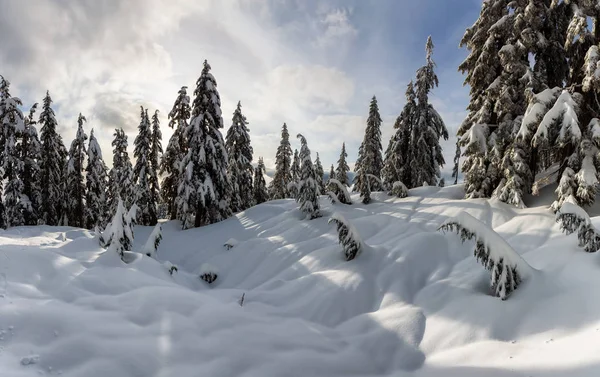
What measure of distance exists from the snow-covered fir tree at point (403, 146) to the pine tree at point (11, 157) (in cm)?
2932

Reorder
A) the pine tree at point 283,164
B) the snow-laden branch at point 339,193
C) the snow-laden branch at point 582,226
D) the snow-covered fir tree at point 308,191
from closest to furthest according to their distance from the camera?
the snow-laden branch at point 582,226 → the snow-covered fir tree at point 308,191 → the snow-laden branch at point 339,193 → the pine tree at point 283,164

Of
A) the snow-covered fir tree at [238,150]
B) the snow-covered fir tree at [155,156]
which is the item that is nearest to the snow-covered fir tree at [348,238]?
the snow-covered fir tree at [238,150]

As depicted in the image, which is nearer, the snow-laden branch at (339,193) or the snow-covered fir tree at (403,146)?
the snow-laden branch at (339,193)

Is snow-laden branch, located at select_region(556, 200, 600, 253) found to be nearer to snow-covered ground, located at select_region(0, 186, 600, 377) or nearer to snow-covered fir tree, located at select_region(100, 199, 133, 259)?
snow-covered ground, located at select_region(0, 186, 600, 377)

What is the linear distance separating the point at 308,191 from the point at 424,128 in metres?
12.9

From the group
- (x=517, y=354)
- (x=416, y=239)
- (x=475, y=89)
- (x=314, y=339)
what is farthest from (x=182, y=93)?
(x=517, y=354)

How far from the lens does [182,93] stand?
25.5m

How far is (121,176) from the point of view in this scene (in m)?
28.9

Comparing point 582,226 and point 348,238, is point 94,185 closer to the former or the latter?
point 348,238

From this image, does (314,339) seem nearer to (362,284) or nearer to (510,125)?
(362,284)

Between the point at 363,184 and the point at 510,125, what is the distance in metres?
7.81

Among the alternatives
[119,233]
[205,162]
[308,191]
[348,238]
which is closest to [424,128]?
[308,191]

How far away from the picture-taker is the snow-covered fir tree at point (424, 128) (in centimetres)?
2367

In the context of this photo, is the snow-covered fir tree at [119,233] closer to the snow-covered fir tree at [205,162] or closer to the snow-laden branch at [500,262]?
the snow-laden branch at [500,262]
